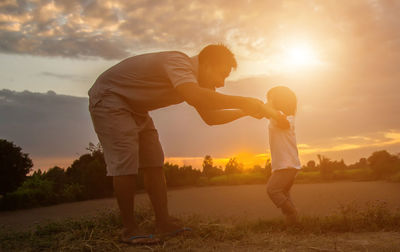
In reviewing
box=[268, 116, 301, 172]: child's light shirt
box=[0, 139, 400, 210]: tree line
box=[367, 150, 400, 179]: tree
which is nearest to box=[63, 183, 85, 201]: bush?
box=[0, 139, 400, 210]: tree line

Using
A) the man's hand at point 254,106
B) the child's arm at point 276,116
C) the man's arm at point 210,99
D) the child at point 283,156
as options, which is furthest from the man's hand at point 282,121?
the man's arm at point 210,99

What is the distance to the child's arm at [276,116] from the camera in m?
3.10

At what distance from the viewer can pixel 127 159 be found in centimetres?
316

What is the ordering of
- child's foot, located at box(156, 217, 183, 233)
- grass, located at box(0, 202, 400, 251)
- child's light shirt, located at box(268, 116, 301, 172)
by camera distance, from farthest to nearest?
child's light shirt, located at box(268, 116, 301, 172) < child's foot, located at box(156, 217, 183, 233) < grass, located at box(0, 202, 400, 251)

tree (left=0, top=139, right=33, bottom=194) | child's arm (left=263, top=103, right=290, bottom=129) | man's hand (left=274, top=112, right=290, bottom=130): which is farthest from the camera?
tree (left=0, top=139, right=33, bottom=194)

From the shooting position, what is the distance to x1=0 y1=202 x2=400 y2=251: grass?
2857mm

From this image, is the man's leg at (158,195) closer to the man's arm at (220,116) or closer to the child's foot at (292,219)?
the man's arm at (220,116)

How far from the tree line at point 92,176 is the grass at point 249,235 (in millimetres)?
3106

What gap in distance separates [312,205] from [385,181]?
248 cm

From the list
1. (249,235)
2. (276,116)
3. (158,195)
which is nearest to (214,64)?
(276,116)

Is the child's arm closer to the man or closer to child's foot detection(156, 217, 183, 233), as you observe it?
the man

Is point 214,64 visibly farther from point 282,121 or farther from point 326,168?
point 326,168

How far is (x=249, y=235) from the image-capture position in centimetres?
321

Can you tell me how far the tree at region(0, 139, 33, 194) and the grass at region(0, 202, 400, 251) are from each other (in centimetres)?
409
